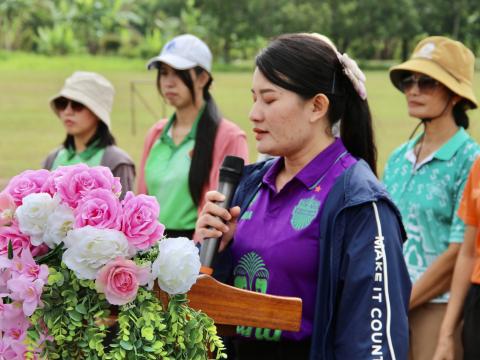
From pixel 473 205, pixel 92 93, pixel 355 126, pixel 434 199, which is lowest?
pixel 92 93

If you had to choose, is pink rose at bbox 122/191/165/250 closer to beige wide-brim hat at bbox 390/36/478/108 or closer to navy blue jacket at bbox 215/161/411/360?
navy blue jacket at bbox 215/161/411/360

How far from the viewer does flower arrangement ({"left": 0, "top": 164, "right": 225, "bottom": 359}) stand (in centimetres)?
191

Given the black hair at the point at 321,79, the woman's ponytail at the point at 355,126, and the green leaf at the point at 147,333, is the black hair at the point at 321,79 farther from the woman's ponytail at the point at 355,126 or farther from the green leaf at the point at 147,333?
the green leaf at the point at 147,333

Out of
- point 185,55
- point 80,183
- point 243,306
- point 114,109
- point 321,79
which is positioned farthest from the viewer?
point 114,109

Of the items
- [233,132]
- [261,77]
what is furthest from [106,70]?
[261,77]

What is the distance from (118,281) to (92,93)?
336 centimetres

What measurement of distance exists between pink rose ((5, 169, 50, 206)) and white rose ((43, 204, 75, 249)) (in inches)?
4.9

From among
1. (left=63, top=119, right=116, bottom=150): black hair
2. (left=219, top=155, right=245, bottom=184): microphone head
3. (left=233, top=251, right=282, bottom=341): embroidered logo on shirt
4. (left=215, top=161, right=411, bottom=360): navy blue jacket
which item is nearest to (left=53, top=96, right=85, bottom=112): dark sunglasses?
(left=63, top=119, right=116, bottom=150): black hair

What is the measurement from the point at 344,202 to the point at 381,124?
16084mm

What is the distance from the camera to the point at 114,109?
18938 millimetres

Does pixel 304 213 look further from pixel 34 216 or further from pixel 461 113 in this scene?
pixel 461 113

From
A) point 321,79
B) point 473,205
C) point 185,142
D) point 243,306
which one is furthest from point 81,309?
point 185,142

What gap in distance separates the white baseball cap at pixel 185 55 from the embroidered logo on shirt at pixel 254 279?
2.70m

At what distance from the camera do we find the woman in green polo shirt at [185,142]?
4.79 meters
